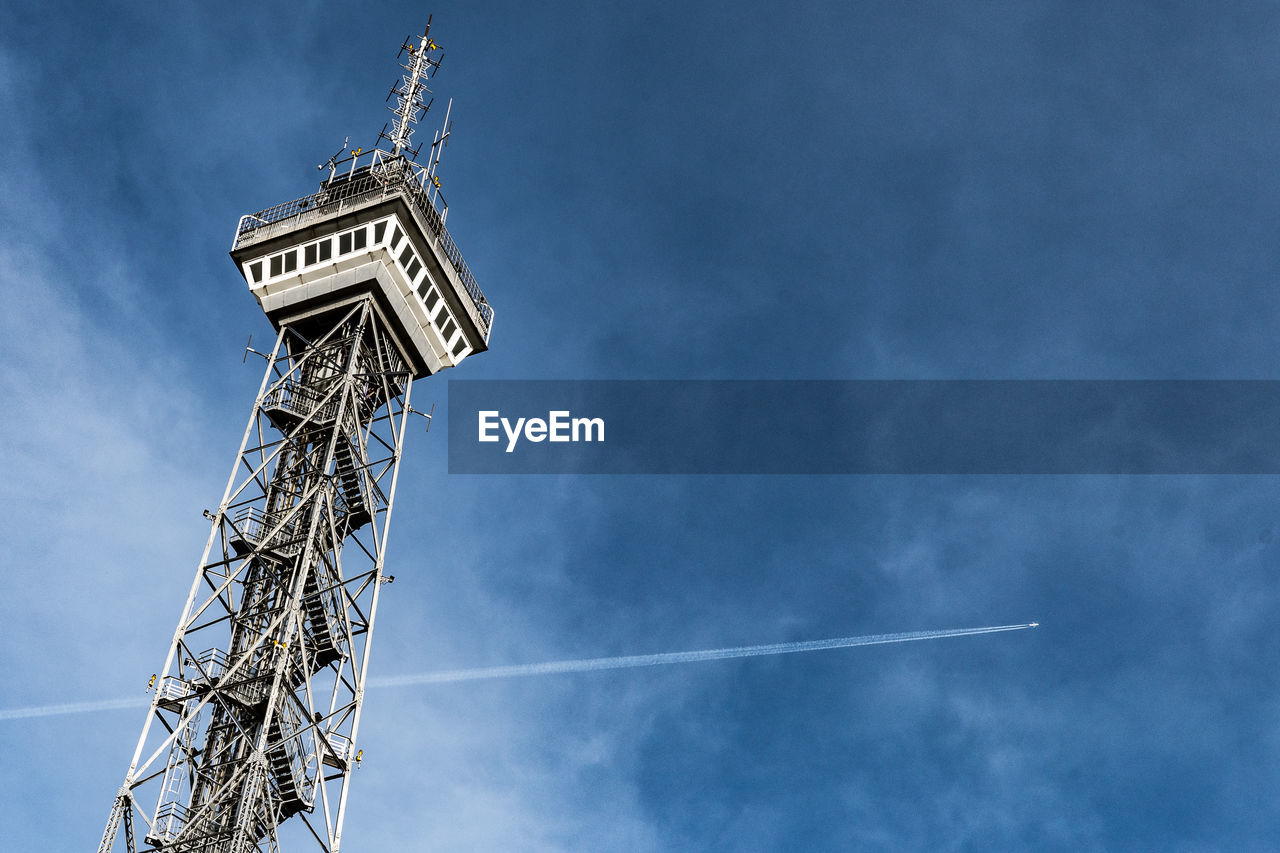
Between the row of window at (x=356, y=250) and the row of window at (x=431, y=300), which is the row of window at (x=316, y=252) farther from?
the row of window at (x=431, y=300)

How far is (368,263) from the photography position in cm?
7550

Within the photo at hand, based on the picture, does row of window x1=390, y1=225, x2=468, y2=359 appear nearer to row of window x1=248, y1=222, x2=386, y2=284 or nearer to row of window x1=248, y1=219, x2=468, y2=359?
row of window x1=248, y1=219, x2=468, y2=359

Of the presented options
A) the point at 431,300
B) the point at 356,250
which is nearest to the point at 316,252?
the point at 356,250

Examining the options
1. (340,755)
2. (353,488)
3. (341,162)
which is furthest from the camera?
(341,162)

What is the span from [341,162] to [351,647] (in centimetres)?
3046

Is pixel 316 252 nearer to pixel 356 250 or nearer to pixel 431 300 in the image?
pixel 356 250

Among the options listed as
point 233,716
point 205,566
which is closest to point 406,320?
point 205,566

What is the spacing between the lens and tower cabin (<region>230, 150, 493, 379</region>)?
249 ft

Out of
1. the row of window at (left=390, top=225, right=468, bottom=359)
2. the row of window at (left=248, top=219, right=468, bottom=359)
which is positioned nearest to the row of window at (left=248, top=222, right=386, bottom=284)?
the row of window at (left=248, top=219, right=468, bottom=359)

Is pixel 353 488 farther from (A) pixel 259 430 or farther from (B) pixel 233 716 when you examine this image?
(B) pixel 233 716

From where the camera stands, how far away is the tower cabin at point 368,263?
7594cm

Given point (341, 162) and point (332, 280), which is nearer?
point (332, 280)

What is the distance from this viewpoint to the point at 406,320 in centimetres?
7725

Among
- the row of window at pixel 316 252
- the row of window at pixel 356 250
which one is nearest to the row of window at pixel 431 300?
the row of window at pixel 356 250
